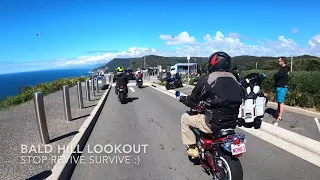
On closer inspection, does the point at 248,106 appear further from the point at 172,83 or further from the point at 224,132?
the point at 172,83

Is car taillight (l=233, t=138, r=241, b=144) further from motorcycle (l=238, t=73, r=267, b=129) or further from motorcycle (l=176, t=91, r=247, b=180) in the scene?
motorcycle (l=238, t=73, r=267, b=129)

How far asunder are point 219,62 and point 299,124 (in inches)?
225

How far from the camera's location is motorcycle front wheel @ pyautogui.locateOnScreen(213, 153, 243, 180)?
13.3 feet

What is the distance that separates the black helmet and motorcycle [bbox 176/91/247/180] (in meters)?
0.56

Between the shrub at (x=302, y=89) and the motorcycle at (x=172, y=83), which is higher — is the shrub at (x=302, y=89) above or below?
above

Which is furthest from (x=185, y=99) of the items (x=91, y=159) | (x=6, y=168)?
(x=6, y=168)

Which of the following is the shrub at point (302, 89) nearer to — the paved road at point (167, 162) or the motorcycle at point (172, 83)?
the paved road at point (167, 162)

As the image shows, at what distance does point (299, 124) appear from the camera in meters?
8.92

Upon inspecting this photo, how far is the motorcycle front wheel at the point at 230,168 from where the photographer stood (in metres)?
4.05

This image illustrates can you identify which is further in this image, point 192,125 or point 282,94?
point 282,94

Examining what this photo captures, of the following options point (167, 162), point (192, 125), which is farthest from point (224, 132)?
point (167, 162)

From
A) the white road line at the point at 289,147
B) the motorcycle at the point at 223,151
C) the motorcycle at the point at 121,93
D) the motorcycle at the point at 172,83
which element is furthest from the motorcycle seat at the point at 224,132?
the motorcycle at the point at 172,83

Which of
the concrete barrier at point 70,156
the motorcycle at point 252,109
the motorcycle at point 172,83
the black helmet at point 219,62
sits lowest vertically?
the motorcycle at point 172,83

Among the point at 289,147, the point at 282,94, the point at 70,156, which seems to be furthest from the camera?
the point at 282,94
